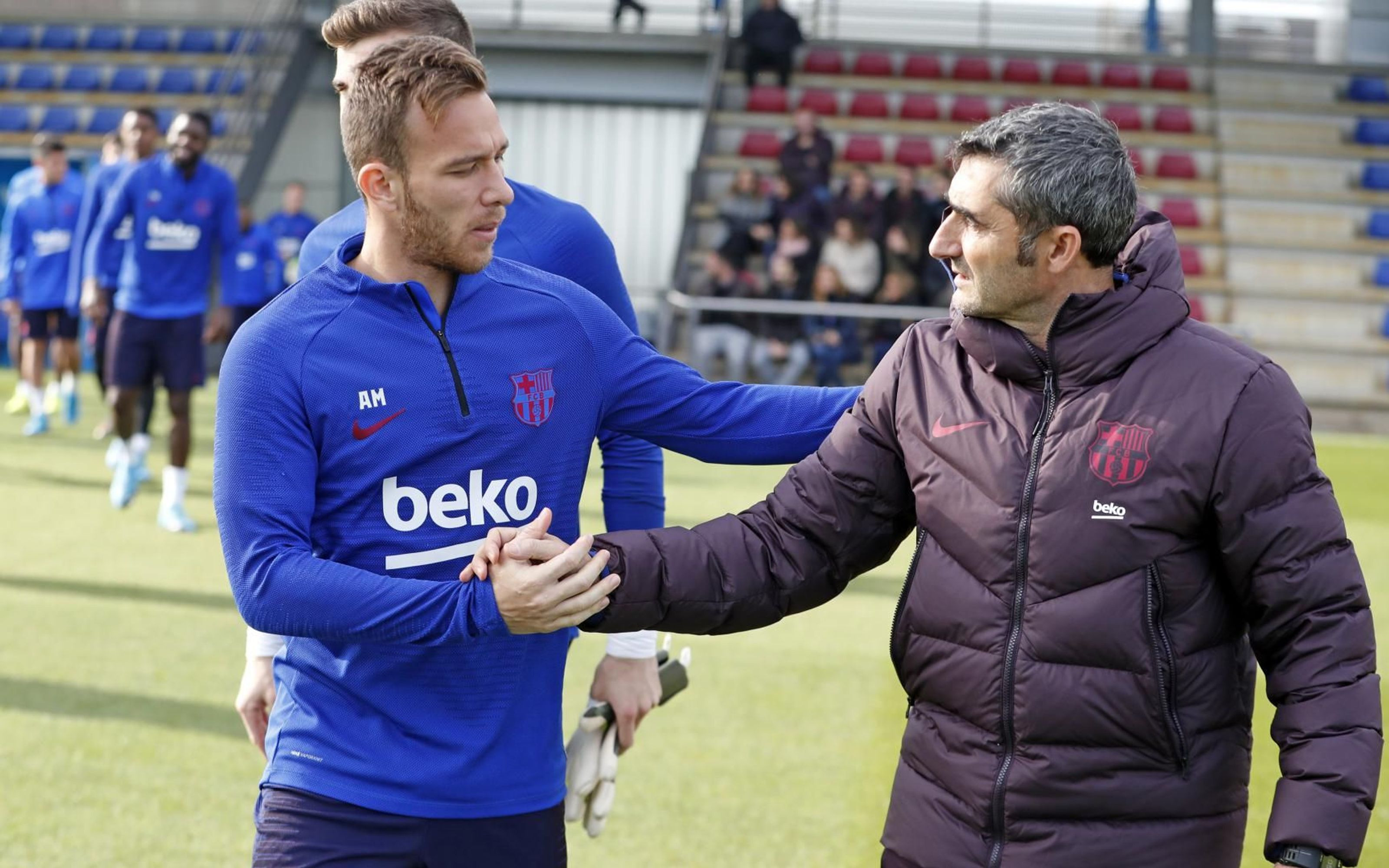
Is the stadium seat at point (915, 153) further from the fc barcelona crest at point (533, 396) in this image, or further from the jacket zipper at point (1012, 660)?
the jacket zipper at point (1012, 660)

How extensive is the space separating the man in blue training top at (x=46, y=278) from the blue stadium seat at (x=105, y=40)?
920 centimetres

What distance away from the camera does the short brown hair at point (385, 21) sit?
2.69 metres

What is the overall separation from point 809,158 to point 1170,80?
6.26 meters

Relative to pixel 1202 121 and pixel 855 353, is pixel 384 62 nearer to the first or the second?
pixel 855 353

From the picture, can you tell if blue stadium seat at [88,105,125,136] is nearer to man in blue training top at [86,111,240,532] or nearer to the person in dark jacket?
man in blue training top at [86,111,240,532]

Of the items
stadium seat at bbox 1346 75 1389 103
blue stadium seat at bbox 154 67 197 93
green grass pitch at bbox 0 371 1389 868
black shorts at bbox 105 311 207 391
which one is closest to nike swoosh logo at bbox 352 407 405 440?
green grass pitch at bbox 0 371 1389 868

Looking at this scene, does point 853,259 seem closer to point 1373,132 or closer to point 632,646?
point 1373,132

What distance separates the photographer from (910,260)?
47.2ft

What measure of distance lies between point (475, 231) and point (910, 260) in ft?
40.6

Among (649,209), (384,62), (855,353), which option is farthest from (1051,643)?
(649,209)

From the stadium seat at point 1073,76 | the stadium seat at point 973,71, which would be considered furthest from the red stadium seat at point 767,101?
the stadium seat at point 1073,76

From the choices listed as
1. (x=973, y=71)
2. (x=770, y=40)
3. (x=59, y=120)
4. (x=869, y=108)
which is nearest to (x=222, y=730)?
(x=770, y=40)

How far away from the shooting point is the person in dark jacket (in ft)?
6.91

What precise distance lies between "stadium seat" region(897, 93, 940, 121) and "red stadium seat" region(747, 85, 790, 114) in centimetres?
141
